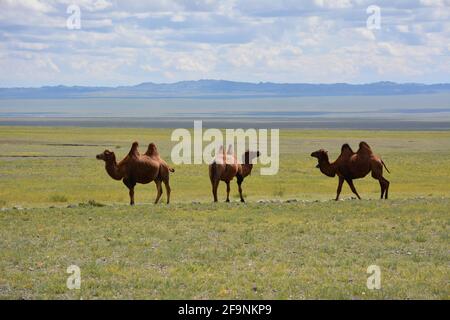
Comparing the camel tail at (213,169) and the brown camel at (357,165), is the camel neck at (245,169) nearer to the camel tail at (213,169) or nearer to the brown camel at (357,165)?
the camel tail at (213,169)

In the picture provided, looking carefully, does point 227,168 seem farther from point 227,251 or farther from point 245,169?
point 227,251

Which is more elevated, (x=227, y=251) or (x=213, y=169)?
(x=213, y=169)

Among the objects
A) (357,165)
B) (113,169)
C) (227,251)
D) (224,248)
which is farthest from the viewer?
(357,165)

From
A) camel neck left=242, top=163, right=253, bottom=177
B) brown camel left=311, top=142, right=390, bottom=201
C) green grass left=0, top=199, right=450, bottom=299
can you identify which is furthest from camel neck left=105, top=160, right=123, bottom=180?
brown camel left=311, top=142, right=390, bottom=201

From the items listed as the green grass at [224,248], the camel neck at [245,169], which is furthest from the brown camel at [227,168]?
the green grass at [224,248]

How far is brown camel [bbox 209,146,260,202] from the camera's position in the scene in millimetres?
26203

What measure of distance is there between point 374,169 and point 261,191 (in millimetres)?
8224

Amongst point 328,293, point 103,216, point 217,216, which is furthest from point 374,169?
point 328,293

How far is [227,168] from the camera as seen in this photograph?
1046 inches

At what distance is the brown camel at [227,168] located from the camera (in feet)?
86.0

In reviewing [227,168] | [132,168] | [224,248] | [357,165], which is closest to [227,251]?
[224,248]

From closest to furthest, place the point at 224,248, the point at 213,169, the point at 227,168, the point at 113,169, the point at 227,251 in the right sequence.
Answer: the point at 227,251
the point at 224,248
the point at 113,169
the point at 213,169
the point at 227,168

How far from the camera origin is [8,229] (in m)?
19.5
